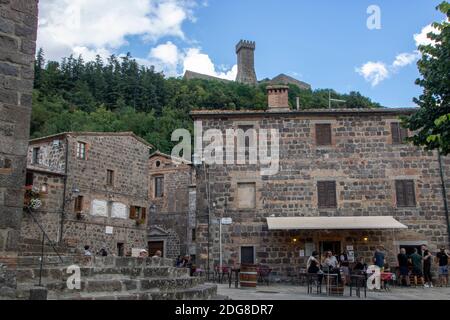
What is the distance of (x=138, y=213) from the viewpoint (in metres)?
26.5

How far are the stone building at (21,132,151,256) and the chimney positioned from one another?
960 centimetres

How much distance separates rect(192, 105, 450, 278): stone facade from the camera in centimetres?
1786

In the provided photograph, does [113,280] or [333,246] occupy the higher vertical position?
[333,246]

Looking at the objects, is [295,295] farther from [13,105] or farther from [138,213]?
[138,213]

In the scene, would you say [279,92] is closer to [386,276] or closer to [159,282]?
[386,276]

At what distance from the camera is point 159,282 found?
7.87 meters

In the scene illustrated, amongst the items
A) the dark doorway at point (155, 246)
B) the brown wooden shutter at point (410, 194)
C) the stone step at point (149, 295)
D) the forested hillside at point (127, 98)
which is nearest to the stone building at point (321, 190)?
the brown wooden shutter at point (410, 194)

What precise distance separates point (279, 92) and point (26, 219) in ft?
38.0

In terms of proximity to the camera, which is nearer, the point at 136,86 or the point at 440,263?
the point at 440,263

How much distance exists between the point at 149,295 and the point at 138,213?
19561mm

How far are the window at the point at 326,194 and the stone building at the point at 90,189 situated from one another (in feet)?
36.2

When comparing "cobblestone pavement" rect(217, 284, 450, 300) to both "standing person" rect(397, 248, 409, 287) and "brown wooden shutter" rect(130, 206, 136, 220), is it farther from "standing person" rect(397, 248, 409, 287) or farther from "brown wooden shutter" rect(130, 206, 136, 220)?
"brown wooden shutter" rect(130, 206, 136, 220)

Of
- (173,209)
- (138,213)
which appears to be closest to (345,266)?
(138,213)
